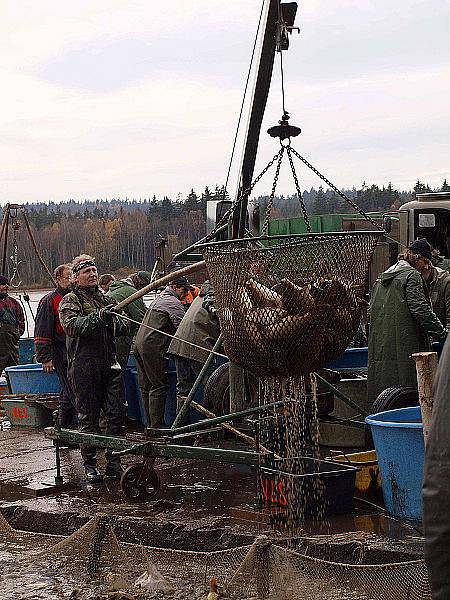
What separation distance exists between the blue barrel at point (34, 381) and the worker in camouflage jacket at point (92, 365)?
A: 3.31 metres

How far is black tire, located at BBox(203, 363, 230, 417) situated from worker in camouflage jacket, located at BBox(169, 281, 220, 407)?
0.72ft

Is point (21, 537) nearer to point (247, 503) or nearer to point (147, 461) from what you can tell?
point (147, 461)

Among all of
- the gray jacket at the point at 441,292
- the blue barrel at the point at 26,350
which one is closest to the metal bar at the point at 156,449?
the gray jacket at the point at 441,292

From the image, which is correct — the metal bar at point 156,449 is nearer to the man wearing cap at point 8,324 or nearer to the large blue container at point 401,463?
the large blue container at point 401,463

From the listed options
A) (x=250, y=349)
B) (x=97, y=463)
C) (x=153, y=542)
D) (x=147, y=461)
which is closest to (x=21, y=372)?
(x=97, y=463)

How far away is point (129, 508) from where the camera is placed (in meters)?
7.95

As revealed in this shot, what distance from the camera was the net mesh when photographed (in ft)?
17.2

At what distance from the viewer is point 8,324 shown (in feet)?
48.8

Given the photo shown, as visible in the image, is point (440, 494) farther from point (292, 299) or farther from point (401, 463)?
point (401, 463)

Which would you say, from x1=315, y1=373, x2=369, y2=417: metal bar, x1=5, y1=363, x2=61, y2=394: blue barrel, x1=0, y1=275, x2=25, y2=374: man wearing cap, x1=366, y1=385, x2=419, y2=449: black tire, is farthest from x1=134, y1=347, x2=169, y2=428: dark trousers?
x1=0, y1=275, x2=25, y2=374: man wearing cap

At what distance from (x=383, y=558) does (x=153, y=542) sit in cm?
178

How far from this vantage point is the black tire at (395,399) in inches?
318

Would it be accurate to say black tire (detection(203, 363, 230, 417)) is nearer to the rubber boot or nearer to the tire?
the tire

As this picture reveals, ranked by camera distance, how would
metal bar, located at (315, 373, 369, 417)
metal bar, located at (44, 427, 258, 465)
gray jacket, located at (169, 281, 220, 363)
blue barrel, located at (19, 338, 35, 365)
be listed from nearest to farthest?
metal bar, located at (44, 427, 258, 465)
metal bar, located at (315, 373, 369, 417)
gray jacket, located at (169, 281, 220, 363)
blue barrel, located at (19, 338, 35, 365)
